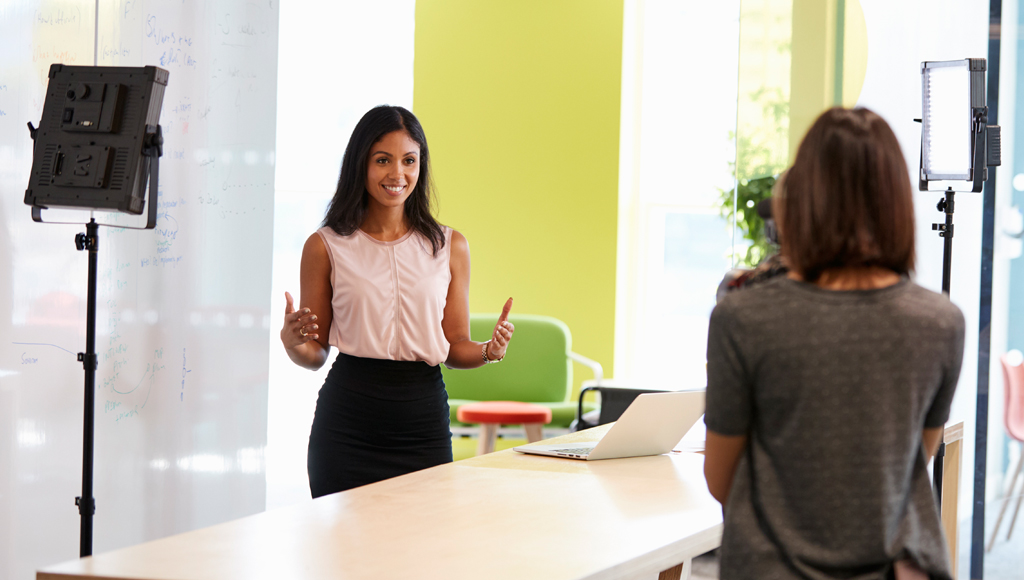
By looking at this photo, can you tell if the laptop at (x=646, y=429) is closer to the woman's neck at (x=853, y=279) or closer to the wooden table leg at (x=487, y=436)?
the woman's neck at (x=853, y=279)

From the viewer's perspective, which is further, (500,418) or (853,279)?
(500,418)

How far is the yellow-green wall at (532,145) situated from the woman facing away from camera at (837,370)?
14.9 feet

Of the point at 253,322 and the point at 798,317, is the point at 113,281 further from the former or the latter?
the point at 798,317

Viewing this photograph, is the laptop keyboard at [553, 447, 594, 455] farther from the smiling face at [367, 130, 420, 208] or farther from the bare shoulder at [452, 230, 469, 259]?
the smiling face at [367, 130, 420, 208]

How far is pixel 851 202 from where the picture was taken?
43.3 inches

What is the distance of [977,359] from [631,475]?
2.13m

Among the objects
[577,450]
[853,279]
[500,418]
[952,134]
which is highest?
[952,134]

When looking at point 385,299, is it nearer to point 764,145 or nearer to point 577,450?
point 577,450

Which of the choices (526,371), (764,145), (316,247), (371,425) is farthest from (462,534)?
(526,371)

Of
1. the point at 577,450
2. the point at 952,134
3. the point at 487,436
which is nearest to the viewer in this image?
the point at 577,450

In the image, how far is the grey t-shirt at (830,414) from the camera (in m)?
1.09

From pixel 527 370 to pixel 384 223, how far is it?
9.32ft

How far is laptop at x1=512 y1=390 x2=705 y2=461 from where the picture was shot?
2.23 m

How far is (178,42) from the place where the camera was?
3.14 m
